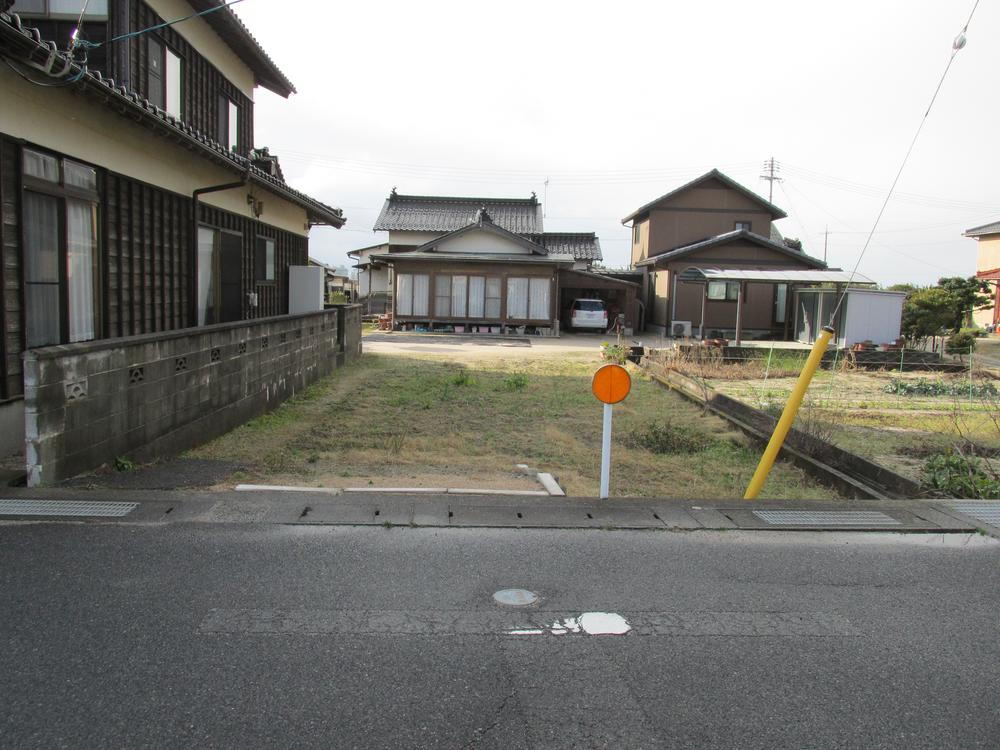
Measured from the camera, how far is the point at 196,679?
319 centimetres

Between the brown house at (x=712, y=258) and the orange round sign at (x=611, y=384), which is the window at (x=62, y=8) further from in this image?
the brown house at (x=712, y=258)

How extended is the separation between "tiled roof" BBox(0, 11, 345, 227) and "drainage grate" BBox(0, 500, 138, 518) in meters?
3.23

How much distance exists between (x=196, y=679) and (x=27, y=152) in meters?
5.92

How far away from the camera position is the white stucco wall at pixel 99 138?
6906 millimetres

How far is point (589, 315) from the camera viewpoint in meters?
32.9

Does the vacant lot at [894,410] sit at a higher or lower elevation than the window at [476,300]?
lower

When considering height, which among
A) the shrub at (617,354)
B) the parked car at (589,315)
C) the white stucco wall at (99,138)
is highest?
the white stucco wall at (99,138)

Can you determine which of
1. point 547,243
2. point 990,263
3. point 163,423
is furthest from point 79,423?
point 990,263

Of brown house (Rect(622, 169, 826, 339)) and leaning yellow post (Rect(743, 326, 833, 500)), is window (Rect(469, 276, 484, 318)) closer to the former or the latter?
brown house (Rect(622, 169, 826, 339))

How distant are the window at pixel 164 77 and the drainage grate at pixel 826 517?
941 centimetres

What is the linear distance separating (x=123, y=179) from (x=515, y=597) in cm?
730

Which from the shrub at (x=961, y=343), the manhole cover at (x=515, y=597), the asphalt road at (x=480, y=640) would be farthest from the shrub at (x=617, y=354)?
the manhole cover at (x=515, y=597)

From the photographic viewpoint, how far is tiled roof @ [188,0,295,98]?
12.2 metres

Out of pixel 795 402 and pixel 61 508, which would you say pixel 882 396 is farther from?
pixel 61 508
